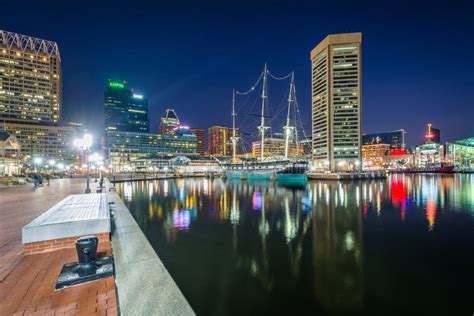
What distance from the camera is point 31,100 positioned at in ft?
399

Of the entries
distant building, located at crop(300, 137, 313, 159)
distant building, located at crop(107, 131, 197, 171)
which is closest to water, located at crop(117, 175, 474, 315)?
distant building, located at crop(300, 137, 313, 159)

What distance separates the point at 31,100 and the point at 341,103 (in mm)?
167286

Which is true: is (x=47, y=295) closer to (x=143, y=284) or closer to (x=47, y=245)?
(x=143, y=284)

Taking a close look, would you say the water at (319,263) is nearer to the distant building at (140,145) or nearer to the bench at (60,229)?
the bench at (60,229)

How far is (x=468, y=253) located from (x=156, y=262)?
44.8ft

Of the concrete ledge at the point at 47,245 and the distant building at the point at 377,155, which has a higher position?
the distant building at the point at 377,155

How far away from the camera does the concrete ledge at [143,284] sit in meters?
4.03

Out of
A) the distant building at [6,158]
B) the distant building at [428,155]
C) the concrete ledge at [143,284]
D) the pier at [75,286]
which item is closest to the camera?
the pier at [75,286]

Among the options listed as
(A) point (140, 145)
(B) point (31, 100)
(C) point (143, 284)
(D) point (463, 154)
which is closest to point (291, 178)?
(C) point (143, 284)

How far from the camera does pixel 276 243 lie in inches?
460

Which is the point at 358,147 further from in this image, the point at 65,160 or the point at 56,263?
the point at 65,160

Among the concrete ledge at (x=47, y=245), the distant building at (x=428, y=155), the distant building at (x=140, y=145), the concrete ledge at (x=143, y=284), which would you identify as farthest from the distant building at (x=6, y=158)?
the distant building at (x=428, y=155)

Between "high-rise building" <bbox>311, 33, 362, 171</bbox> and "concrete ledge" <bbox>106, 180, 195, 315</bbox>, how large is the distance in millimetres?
128378

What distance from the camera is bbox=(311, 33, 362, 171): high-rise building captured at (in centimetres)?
12100
